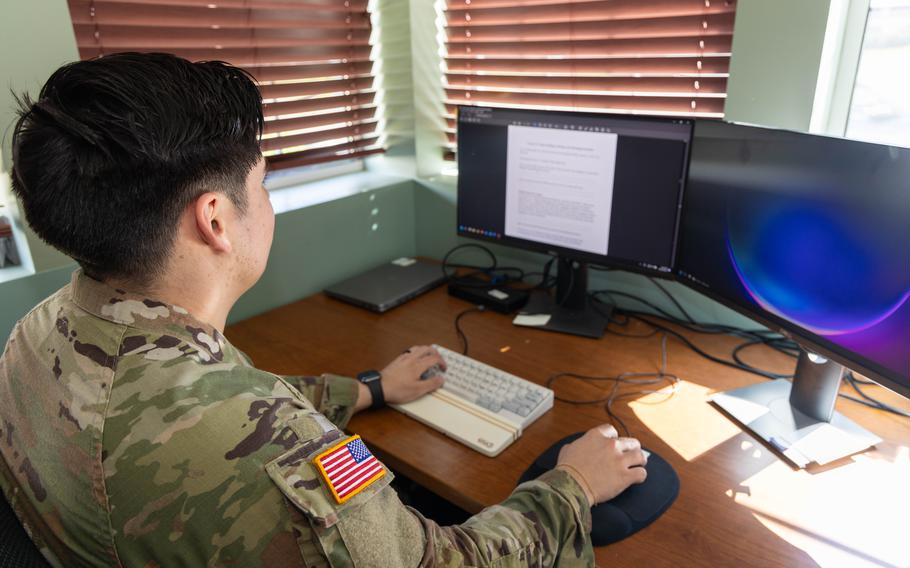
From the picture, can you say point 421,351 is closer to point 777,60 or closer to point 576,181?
point 576,181

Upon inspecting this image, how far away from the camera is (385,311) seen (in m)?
1.71

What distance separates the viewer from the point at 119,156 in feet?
2.32

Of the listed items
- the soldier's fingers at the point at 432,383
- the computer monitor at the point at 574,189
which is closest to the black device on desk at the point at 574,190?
the computer monitor at the point at 574,189

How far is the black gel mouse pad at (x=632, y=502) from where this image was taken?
3.03 feet

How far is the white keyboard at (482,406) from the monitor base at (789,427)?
36 cm

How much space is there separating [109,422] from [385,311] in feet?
3.45

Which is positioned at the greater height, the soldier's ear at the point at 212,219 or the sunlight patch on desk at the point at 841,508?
the soldier's ear at the point at 212,219

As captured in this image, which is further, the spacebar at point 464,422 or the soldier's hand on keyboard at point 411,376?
the soldier's hand on keyboard at point 411,376

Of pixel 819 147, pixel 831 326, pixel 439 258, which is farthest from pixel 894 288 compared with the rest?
pixel 439 258

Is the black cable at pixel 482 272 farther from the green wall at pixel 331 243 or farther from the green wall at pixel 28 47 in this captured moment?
the green wall at pixel 28 47

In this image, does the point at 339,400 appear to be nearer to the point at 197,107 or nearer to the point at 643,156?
the point at 197,107

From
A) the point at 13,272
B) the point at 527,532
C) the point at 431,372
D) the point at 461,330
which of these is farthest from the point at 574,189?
the point at 13,272

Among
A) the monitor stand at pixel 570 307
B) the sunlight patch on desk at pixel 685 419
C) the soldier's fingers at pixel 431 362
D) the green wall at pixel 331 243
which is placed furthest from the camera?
the green wall at pixel 331 243

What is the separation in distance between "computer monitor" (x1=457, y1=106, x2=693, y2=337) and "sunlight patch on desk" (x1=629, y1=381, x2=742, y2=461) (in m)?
0.29
